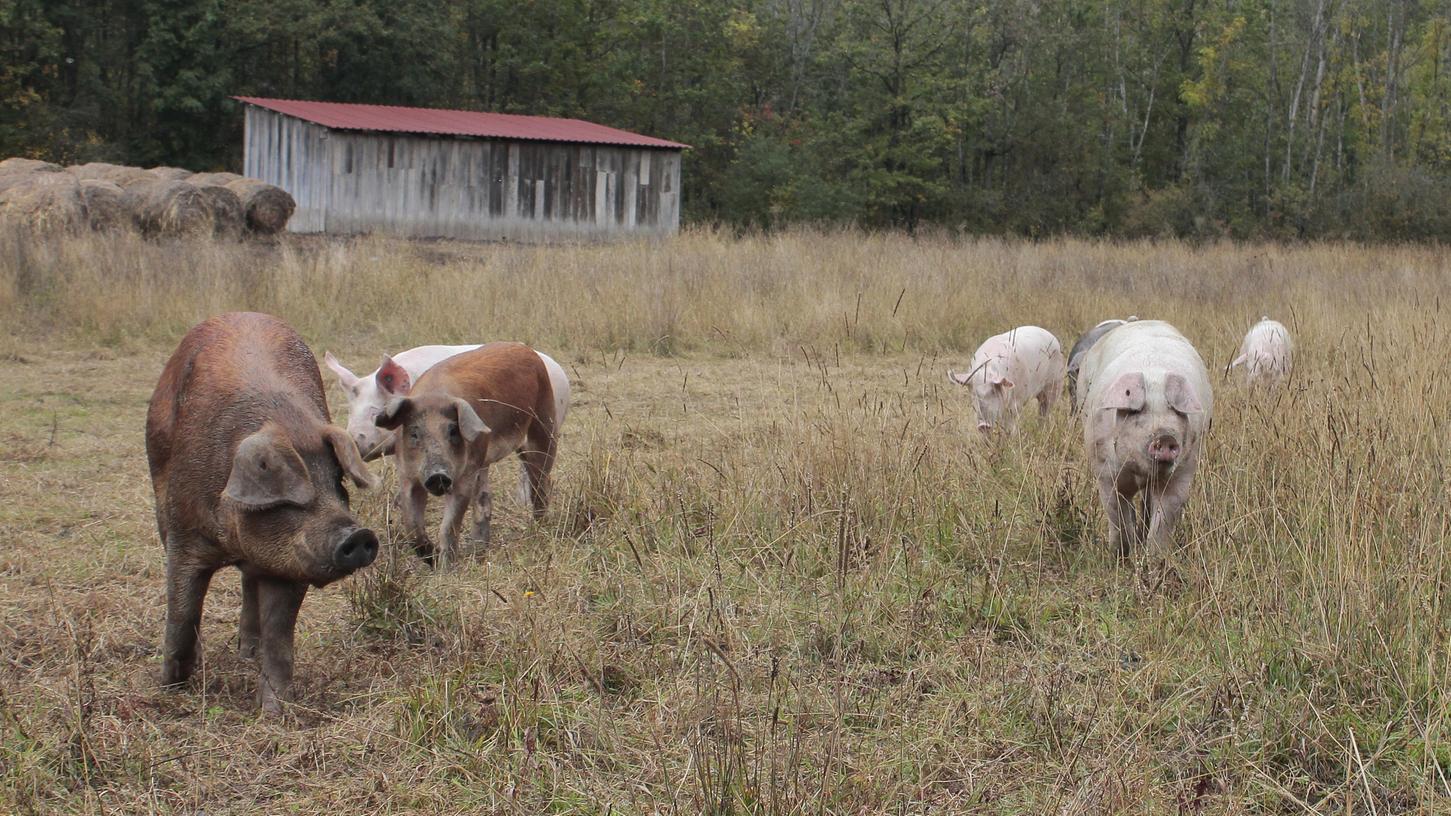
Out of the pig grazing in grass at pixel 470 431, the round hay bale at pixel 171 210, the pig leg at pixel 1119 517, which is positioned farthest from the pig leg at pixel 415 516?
the round hay bale at pixel 171 210

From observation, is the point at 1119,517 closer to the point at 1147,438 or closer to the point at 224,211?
the point at 1147,438

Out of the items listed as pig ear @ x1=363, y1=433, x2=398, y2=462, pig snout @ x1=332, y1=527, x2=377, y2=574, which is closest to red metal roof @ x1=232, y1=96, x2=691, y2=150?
pig ear @ x1=363, y1=433, x2=398, y2=462

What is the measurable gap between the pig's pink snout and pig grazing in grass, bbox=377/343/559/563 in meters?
2.45

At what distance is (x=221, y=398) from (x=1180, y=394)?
10.9 feet

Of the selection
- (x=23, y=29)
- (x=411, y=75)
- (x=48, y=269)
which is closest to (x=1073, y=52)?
(x=411, y=75)

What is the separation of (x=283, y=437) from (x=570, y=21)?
3873cm

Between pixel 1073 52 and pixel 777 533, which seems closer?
pixel 777 533

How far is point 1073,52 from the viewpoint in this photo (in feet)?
132

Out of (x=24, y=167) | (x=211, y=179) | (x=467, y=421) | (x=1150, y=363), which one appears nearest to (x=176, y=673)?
(x=467, y=421)

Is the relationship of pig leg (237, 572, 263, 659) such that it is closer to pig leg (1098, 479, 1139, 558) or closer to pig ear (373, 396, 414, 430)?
pig ear (373, 396, 414, 430)

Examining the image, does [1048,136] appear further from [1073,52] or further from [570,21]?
[570,21]

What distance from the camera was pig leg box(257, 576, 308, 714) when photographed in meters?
3.83

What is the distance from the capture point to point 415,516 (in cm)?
540

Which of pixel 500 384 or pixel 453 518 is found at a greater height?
pixel 500 384
